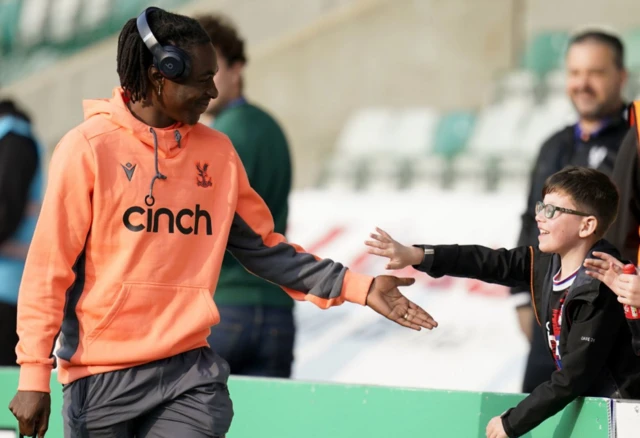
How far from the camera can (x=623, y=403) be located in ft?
8.96

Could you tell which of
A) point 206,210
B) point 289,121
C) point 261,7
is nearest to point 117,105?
point 206,210

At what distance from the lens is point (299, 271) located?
274cm

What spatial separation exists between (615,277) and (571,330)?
19 cm

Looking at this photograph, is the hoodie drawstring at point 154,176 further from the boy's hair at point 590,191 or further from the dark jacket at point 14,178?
the dark jacket at point 14,178

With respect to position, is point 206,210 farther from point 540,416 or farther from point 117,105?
point 540,416

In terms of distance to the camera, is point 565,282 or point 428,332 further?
point 428,332

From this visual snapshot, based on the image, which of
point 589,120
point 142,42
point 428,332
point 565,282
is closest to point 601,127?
point 589,120

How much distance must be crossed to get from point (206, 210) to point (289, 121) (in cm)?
977

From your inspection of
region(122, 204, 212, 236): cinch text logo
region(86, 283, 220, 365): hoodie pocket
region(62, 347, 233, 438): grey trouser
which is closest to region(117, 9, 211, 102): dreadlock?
region(122, 204, 212, 236): cinch text logo

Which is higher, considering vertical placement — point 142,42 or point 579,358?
point 142,42

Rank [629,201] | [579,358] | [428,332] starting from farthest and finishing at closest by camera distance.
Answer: [428,332] → [629,201] → [579,358]

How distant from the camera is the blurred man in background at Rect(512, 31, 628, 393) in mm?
3955

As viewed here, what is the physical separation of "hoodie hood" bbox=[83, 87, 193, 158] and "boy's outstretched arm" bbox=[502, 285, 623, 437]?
1.01 meters

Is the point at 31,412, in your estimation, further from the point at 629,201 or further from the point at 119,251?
the point at 629,201
